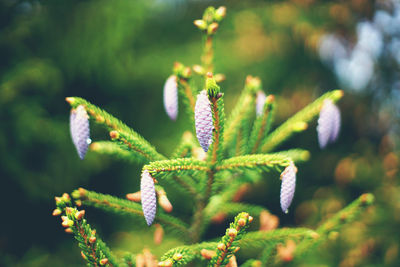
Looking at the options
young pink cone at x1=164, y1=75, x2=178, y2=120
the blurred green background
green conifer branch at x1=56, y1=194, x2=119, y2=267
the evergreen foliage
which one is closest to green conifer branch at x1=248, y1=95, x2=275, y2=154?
the evergreen foliage

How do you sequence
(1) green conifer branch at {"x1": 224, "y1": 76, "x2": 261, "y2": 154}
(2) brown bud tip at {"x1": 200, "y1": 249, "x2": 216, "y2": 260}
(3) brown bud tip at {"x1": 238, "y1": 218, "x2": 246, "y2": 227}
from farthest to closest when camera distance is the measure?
(1) green conifer branch at {"x1": 224, "y1": 76, "x2": 261, "y2": 154} → (2) brown bud tip at {"x1": 200, "y1": 249, "x2": 216, "y2": 260} → (3) brown bud tip at {"x1": 238, "y1": 218, "x2": 246, "y2": 227}

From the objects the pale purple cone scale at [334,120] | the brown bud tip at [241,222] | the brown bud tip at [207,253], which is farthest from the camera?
the pale purple cone scale at [334,120]

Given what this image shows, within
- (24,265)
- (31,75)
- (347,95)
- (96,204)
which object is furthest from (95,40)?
(347,95)

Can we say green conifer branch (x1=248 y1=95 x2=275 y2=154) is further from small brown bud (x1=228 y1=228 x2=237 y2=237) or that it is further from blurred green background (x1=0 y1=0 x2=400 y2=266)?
blurred green background (x1=0 y1=0 x2=400 y2=266)

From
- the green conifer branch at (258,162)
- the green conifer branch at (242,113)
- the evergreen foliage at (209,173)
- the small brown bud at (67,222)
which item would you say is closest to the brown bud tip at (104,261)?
the evergreen foliage at (209,173)

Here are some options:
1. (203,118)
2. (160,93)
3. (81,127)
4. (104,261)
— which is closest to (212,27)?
(203,118)

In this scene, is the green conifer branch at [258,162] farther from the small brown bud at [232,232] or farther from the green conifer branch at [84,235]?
the green conifer branch at [84,235]
